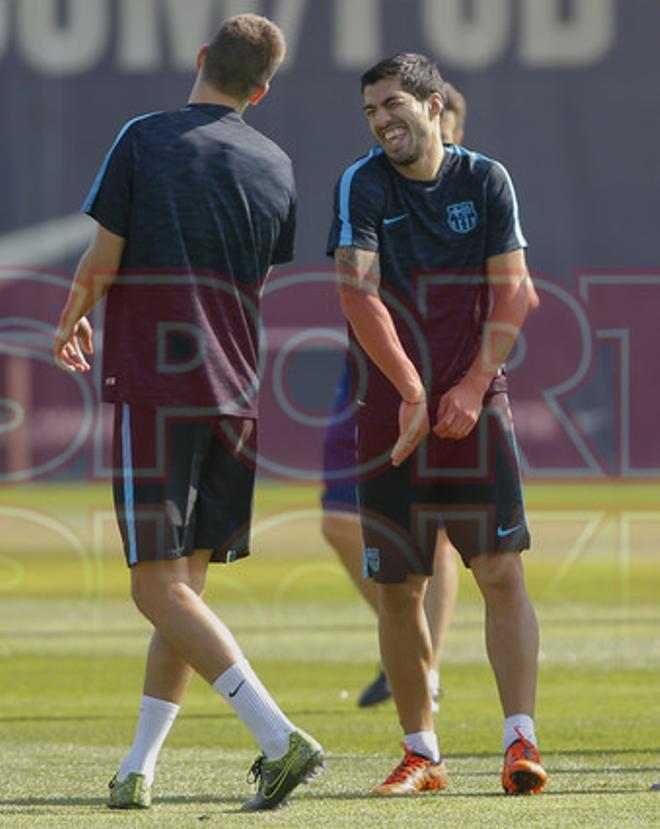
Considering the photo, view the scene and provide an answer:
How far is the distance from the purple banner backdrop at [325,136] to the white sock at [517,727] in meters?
12.9

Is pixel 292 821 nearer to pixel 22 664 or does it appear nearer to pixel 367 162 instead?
pixel 367 162

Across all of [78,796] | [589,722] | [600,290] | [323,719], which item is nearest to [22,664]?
[323,719]

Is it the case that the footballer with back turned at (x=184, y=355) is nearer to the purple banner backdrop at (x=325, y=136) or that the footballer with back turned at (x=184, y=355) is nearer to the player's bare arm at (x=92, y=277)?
the player's bare arm at (x=92, y=277)

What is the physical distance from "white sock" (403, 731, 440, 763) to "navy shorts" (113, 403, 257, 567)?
736 mm

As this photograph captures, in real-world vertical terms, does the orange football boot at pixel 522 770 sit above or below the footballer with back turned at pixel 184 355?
below

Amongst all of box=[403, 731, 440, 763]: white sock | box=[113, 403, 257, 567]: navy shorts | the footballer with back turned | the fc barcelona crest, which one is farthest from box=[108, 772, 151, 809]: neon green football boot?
the fc barcelona crest

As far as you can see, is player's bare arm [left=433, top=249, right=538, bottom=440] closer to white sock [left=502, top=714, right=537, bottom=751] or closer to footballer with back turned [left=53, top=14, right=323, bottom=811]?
footballer with back turned [left=53, top=14, right=323, bottom=811]

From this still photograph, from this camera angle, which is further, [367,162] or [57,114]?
[57,114]

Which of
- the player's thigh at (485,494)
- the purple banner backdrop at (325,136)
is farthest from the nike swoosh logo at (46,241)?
the player's thigh at (485,494)

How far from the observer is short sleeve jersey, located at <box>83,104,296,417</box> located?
575 centimetres

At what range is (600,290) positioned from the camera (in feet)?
60.3

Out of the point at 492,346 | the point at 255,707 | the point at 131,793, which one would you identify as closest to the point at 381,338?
the point at 492,346

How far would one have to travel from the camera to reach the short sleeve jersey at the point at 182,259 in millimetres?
5754

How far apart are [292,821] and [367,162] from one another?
1.85 m
